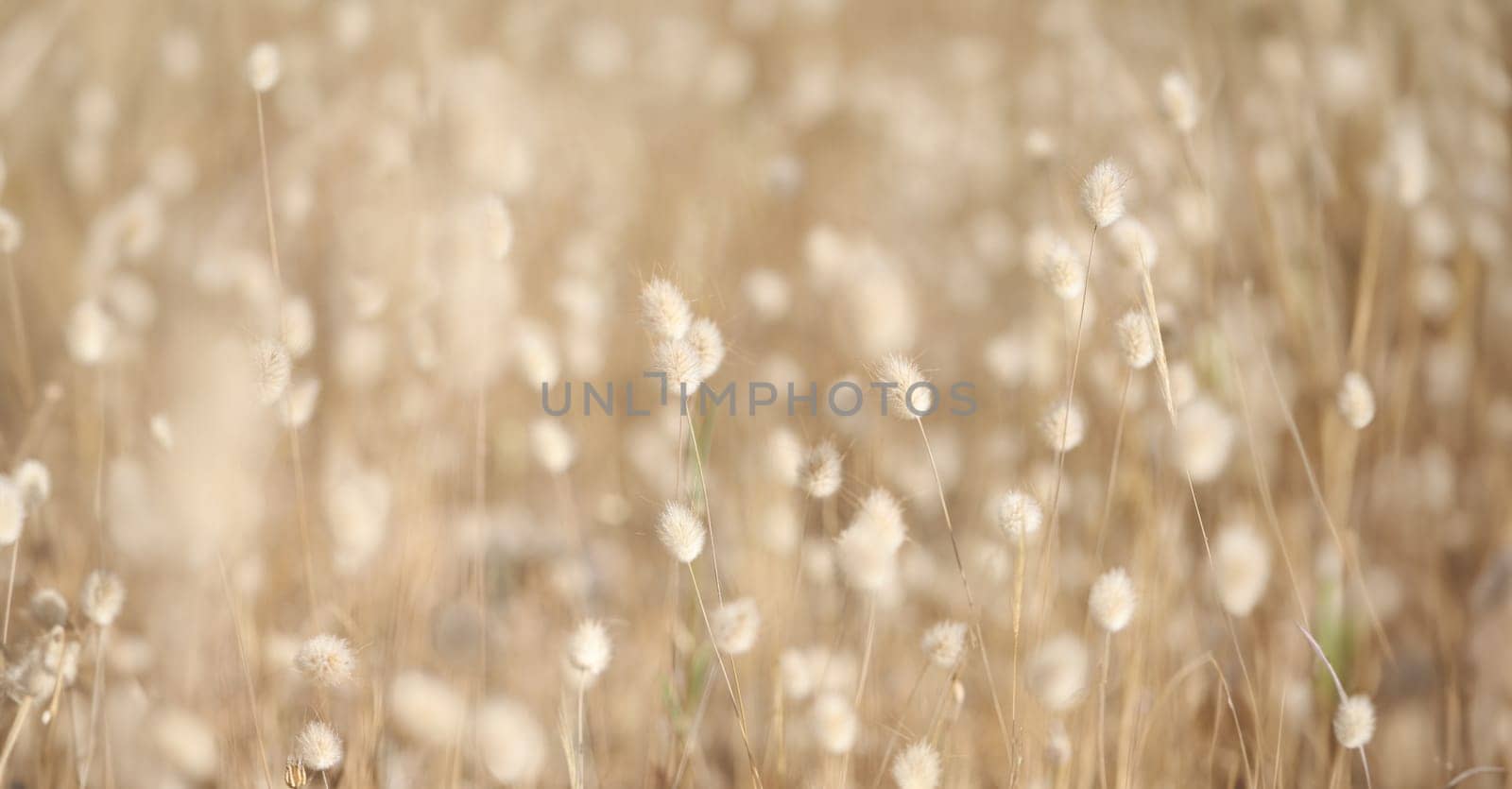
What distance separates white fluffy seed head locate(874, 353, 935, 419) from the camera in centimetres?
71

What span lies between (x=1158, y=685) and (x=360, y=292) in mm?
937

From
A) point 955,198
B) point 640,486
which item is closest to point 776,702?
point 640,486

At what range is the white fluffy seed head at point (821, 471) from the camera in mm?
725

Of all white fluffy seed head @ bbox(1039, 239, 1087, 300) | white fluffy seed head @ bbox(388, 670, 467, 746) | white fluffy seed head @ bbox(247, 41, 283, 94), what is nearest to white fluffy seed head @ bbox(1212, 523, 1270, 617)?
white fluffy seed head @ bbox(1039, 239, 1087, 300)

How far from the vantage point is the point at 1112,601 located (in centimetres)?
69

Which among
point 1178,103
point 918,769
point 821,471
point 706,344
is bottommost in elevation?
point 918,769

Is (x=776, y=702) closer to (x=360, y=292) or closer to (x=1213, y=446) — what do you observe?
(x=1213, y=446)

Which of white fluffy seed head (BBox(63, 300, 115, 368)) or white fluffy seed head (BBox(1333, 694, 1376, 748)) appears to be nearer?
white fluffy seed head (BBox(1333, 694, 1376, 748))

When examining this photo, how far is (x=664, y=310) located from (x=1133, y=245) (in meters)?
0.43

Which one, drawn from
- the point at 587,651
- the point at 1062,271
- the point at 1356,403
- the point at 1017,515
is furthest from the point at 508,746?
the point at 1356,403

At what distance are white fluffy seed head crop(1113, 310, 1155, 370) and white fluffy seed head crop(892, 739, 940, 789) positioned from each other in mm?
340

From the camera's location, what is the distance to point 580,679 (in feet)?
2.28

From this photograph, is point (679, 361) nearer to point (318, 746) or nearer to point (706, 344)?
point (706, 344)

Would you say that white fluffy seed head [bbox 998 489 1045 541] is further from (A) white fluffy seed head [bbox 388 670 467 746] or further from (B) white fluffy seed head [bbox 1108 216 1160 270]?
(A) white fluffy seed head [bbox 388 670 467 746]
